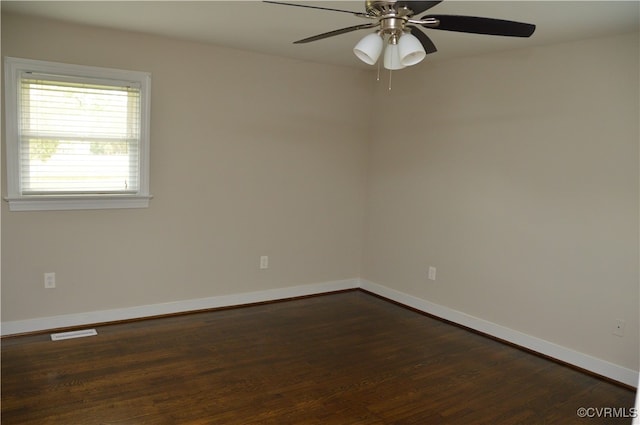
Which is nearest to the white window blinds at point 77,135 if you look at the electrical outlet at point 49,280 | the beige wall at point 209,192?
the beige wall at point 209,192

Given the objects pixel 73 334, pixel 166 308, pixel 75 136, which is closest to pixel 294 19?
pixel 75 136

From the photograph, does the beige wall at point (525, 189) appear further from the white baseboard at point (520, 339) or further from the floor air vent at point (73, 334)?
the floor air vent at point (73, 334)

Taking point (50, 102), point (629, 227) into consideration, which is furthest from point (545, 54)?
point (50, 102)

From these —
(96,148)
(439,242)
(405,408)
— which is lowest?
(405,408)

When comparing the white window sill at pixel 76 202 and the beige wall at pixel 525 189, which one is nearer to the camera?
the beige wall at pixel 525 189

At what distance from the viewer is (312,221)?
4914 mm

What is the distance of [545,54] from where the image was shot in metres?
3.59

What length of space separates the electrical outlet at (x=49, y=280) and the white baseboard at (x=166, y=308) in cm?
24

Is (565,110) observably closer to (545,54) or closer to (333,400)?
(545,54)

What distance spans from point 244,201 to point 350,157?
1.25m

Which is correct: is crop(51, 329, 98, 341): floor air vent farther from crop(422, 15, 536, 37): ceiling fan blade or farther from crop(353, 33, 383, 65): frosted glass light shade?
crop(422, 15, 536, 37): ceiling fan blade

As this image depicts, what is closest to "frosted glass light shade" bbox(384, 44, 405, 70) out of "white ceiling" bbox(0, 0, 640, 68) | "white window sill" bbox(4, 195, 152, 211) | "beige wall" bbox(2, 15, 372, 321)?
"white ceiling" bbox(0, 0, 640, 68)

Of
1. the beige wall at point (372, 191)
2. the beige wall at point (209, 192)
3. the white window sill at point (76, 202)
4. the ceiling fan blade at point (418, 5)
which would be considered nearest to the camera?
the ceiling fan blade at point (418, 5)

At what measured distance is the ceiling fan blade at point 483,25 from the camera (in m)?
1.96
